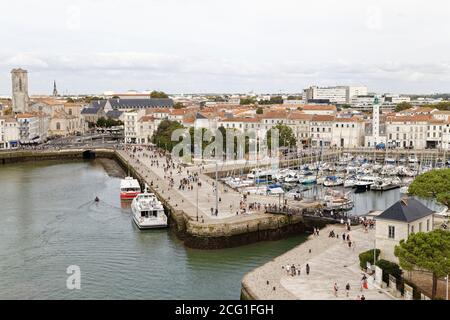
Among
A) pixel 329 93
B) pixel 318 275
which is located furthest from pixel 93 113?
pixel 318 275

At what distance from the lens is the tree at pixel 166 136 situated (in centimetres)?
5556

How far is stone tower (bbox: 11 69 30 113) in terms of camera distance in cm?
7962

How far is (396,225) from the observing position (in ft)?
60.3

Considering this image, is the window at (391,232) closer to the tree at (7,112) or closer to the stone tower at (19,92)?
the tree at (7,112)

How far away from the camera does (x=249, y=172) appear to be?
4512cm

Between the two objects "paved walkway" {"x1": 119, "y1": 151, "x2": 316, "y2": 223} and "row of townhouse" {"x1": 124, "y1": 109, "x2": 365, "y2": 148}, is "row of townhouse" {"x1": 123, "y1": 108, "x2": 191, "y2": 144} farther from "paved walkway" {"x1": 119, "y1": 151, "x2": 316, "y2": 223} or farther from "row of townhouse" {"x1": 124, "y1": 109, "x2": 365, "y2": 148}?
"paved walkway" {"x1": 119, "y1": 151, "x2": 316, "y2": 223}

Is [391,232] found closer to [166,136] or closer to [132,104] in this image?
[166,136]

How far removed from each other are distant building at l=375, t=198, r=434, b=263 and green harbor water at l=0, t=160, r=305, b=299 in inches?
186

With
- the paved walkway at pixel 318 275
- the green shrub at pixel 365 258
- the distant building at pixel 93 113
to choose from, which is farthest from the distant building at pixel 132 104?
the green shrub at pixel 365 258
